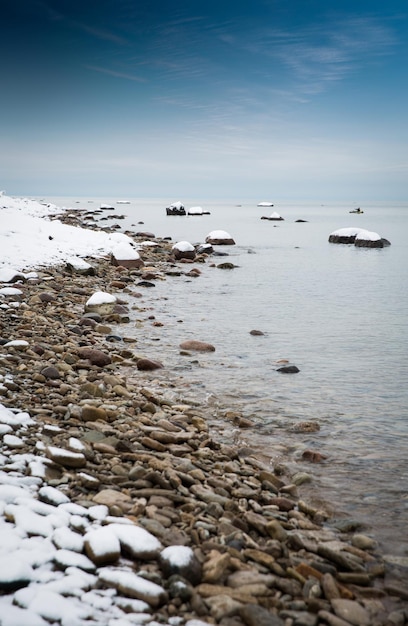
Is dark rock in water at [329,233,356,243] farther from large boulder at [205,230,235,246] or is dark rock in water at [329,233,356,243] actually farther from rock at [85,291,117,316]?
rock at [85,291,117,316]

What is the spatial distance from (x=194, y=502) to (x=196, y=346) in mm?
5267

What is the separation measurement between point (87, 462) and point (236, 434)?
2.09m

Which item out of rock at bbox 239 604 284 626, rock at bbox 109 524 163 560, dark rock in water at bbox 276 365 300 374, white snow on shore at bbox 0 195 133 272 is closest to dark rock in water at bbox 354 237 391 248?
white snow on shore at bbox 0 195 133 272

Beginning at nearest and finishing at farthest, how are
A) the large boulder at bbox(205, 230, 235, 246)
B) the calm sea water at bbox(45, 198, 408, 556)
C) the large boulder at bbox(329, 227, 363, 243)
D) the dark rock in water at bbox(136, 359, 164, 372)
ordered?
1. the calm sea water at bbox(45, 198, 408, 556)
2. the dark rock in water at bbox(136, 359, 164, 372)
3. the large boulder at bbox(205, 230, 235, 246)
4. the large boulder at bbox(329, 227, 363, 243)

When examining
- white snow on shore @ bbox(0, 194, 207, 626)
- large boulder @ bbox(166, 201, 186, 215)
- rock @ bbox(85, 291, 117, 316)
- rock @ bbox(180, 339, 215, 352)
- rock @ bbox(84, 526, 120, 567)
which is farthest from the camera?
large boulder @ bbox(166, 201, 186, 215)

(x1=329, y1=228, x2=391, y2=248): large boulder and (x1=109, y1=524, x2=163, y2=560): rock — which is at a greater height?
(x1=329, y1=228, x2=391, y2=248): large boulder

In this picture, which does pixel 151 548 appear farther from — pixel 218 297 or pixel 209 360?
pixel 218 297

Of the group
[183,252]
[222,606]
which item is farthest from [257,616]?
[183,252]

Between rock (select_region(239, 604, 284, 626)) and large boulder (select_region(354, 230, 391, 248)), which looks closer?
rock (select_region(239, 604, 284, 626))

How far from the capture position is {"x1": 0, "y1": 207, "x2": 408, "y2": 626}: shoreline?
2.65 metres

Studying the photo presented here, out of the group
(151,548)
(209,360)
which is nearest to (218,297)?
(209,360)

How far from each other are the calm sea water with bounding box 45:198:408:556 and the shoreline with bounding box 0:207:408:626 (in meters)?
0.45

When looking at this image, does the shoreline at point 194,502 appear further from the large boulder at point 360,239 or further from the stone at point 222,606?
the large boulder at point 360,239

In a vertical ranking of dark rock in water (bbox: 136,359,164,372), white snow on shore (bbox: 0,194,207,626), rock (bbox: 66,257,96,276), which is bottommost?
dark rock in water (bbox: 136,359,164,372)
